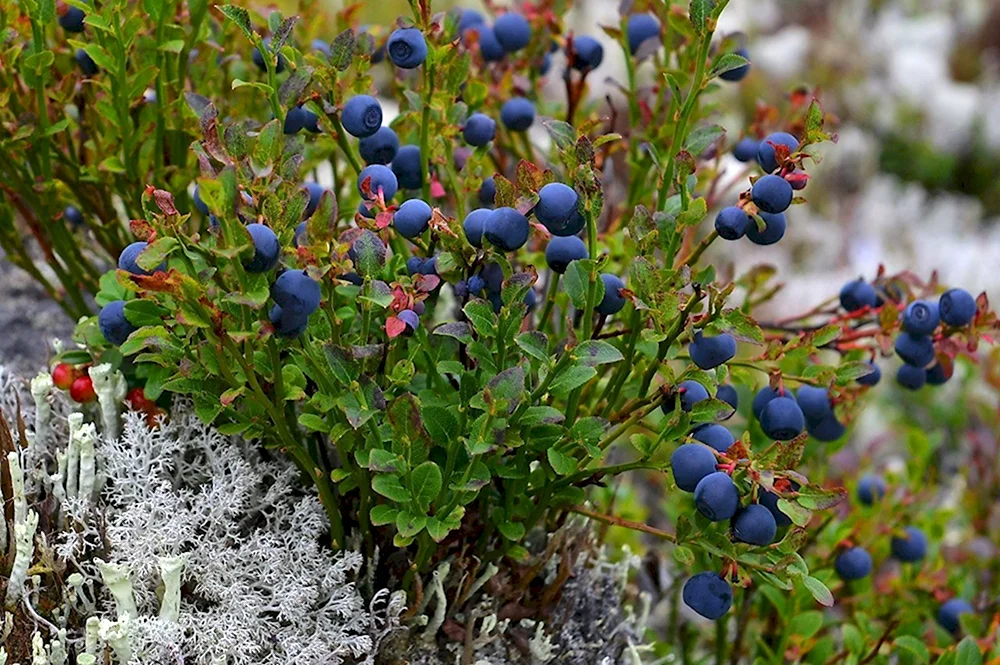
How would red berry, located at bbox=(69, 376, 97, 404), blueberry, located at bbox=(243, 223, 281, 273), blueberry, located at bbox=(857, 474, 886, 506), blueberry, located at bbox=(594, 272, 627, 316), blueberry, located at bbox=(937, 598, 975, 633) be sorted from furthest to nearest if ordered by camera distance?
blueberry, located at bbox=(857, 474, 886, 506) → blueberry, located at bbox=(937, 598, 975, 633) → red berry, located at bbox=(69, 376, 97, 404) → blueberry, located at bbox=(594, 272, 627, 316) → blueberry, located at bbox=(243, 223, 281, 273)

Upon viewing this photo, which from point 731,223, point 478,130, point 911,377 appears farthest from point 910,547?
point 478,130

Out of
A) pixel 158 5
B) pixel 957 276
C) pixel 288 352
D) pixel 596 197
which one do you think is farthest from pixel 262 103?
pixel 957 276

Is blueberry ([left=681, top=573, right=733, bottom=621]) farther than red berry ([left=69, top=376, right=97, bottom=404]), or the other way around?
red berry ([left=69, top=376, right=97, bottom=404])

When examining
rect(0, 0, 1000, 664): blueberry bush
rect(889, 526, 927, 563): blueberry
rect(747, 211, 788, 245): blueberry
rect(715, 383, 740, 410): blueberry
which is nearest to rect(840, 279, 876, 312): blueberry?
rect(0, 0, 1000, 664): blueberry bush

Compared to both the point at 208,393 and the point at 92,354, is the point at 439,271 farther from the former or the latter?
the point at 92,354

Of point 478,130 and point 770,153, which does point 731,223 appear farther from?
point 478,130

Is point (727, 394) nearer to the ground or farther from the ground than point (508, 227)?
nearer to the ground

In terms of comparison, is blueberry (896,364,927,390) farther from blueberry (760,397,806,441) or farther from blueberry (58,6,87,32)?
blueberry (58,6,87,32)
